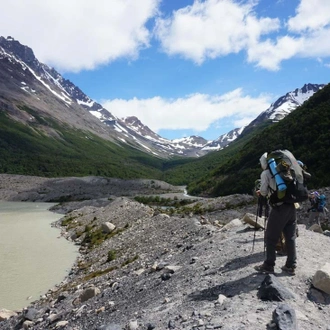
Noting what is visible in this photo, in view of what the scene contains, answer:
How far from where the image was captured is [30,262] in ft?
111

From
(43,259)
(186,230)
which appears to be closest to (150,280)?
Answer: (186,230)

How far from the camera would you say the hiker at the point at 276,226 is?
397 inches

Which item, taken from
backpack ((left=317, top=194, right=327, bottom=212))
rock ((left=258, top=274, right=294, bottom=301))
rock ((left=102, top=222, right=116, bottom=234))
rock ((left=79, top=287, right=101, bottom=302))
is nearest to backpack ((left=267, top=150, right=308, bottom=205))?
rock ((left=258, top=274, right=294, bottom=301))

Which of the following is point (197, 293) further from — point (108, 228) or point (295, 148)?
point (295, 148)

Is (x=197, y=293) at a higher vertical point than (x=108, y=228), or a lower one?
higher

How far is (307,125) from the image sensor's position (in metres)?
88.5

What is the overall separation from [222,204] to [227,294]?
5808 centimetres

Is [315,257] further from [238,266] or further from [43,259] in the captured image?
[43,259]

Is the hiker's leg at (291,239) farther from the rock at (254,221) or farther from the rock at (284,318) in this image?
the rock at (254,221)

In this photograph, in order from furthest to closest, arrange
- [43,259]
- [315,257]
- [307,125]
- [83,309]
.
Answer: [307,125]
[43,259]
[83,309]
[315,257]

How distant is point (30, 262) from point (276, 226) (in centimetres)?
2975

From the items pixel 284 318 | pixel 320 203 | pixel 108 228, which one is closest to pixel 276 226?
pixel 284 318

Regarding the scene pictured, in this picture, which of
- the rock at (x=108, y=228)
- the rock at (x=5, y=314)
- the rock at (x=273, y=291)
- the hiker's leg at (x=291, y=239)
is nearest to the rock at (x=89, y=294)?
the rock at (x=5, y=314)

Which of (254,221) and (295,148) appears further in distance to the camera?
(295,148)
